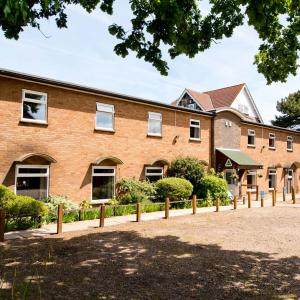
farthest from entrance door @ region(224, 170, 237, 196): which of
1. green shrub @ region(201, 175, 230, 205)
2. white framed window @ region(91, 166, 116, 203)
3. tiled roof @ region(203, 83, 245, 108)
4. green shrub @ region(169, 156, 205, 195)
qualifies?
tiled roof @ region(203, 83, 245, 108)

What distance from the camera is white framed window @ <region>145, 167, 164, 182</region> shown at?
20.5 metres

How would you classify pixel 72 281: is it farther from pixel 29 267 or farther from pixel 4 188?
pixel 4 188

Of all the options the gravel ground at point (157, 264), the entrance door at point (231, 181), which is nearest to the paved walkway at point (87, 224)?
the gravel ground at point (157, 264)

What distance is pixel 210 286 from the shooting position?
6.80 meters

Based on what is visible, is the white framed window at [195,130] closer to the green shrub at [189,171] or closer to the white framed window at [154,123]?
the green shrub at [189,171]

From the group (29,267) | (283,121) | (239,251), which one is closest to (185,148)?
(239,251)

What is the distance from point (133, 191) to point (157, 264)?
9.83 meters

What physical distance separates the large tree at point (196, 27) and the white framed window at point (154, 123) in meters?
11.0

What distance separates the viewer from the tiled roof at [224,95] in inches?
1449

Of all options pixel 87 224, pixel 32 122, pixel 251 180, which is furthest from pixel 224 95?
pixel 87 224

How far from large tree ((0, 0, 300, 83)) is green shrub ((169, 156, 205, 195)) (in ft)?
37.4

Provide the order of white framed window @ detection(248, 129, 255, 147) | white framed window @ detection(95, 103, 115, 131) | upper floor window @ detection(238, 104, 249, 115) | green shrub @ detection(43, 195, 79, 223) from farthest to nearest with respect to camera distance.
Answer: upper floor window @ detection(238, 104, 249, 115) < white framed window @ detection(248, 129, 255, 147) < white framed window @ detection(95, 103, 115, 131) < green shrub @ detection(43, 195, 79, 223)

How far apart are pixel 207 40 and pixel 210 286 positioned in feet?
21.9

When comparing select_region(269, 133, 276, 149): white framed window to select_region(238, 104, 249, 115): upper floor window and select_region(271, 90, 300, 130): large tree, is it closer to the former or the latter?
select_region(238, 104, 249, 115): upper floor window
